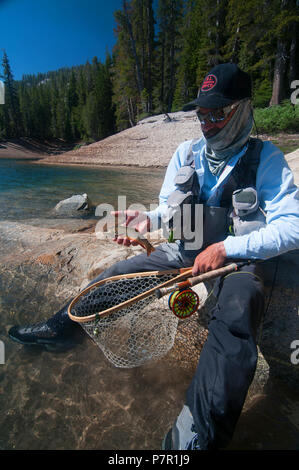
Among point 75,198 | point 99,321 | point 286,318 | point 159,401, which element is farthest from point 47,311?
point 75,198

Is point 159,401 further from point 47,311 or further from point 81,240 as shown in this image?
point 81,240

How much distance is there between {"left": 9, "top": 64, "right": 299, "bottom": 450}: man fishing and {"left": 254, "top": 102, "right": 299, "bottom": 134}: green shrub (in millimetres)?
20764

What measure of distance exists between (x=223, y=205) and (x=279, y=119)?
2222 centimetres

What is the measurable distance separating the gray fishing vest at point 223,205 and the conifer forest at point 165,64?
26.3 metres

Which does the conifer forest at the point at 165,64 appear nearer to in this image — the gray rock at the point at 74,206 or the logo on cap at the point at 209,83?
the gray rock at the point at 74,206

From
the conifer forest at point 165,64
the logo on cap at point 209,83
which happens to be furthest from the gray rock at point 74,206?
the conifer forest at point 165,64

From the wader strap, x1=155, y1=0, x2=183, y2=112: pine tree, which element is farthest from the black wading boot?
x1=155, y1=0, x2=183, y2=112: pine tree

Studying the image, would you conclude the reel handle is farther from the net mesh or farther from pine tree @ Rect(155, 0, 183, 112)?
pine tree @ Rect(155, 0, 183, 112)

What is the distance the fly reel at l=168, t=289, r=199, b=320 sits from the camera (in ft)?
6.38

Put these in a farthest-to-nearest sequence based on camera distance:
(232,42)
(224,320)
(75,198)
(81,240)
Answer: (232,42)
(75,198)
(81,240)
(224,320)

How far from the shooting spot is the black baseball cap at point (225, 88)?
2.10 metres
